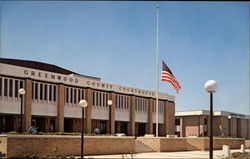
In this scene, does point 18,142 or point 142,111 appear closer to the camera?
point 18,142

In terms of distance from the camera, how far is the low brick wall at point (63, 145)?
1841 centimetres

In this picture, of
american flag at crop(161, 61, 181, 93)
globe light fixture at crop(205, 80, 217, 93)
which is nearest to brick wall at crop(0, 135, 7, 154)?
globe light fixture at crop(205, 80, 217, 93)

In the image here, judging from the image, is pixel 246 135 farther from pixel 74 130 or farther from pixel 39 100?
pixel 39 100

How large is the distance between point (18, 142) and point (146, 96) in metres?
28.0

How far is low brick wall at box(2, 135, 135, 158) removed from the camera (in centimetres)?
1841

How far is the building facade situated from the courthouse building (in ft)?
27.2

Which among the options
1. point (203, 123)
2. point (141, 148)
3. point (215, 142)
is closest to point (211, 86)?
point (141, 148)

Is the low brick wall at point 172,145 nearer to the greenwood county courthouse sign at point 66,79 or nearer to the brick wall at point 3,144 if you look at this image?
the greenwood county courthouse sign at point 66,79

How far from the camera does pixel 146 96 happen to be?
45188 mm

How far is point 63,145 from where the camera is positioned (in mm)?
21000

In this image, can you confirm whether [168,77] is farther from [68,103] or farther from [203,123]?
[203,123]

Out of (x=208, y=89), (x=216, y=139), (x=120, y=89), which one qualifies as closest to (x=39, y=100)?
(x=120, y=89)

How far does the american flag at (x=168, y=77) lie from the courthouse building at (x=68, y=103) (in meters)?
11.0

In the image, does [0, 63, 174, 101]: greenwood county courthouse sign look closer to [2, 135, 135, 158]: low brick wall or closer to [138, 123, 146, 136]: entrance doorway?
[138, 123, 146, 136]: entrance doorway
